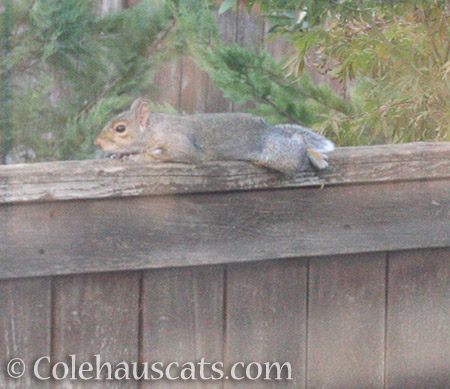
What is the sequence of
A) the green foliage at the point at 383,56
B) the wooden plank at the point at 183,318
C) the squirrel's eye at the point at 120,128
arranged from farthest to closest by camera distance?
the green foliage at the point at 383,56 < the squirrel's eye at the point at 120,128 < the wooden plank at the point at 183,318

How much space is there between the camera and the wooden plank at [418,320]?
2297mm

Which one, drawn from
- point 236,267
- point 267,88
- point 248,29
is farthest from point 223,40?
point 236,267

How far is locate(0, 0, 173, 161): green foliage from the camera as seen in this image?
365 cm

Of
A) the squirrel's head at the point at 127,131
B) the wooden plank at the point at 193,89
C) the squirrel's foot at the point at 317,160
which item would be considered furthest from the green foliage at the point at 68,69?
the wooden plank at the point at 193,89

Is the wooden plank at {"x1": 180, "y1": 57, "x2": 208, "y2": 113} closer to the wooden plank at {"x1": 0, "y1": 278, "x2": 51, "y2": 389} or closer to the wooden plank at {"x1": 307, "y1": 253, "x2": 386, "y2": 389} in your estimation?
the wooden plank at {"x1": 307, "y1": 253, "x2": 386, "y2": 389}

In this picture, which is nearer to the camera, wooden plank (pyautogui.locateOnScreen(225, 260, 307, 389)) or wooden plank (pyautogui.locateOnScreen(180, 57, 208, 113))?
wooden plank (pyautogui.locateOnScreen(225, 260, 307, 389))

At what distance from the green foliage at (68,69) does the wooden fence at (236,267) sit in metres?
1.55

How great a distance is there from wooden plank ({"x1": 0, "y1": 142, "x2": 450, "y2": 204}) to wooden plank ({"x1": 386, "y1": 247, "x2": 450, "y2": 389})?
0.21 metres

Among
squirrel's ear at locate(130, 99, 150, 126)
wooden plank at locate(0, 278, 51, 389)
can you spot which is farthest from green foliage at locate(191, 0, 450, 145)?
wooden plank at locate(0, 278, 51, 389)

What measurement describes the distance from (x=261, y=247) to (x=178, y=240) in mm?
202

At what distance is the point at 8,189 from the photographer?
186 centimetres

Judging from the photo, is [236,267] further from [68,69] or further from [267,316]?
[68,69]

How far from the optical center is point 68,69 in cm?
382

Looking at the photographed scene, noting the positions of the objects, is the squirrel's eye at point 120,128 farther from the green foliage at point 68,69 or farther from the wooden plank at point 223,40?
the wooden plank at point 223,40
